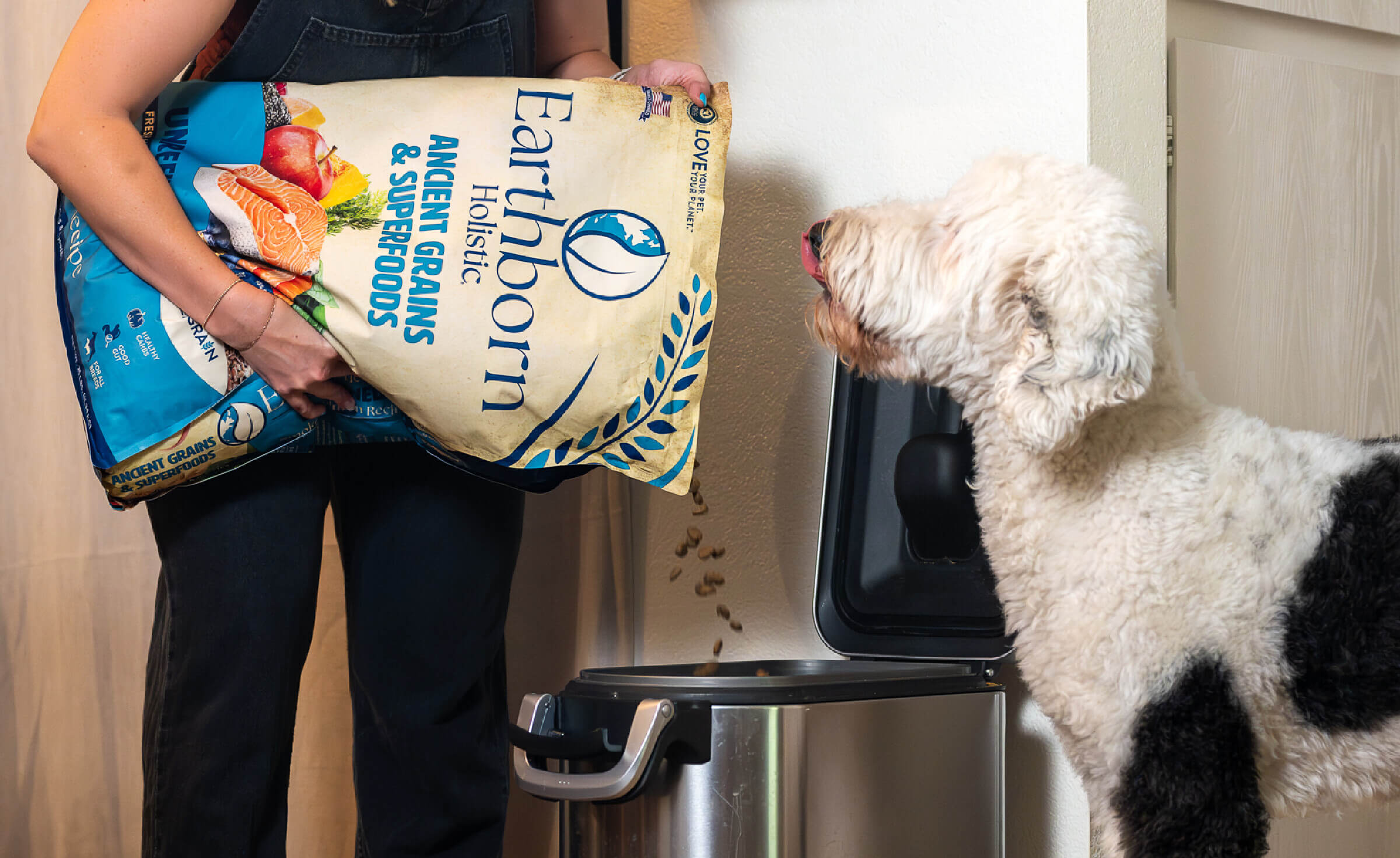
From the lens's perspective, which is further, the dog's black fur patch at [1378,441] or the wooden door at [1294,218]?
the wooden door at [1294,218]

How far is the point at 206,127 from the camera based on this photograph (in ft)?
2.95

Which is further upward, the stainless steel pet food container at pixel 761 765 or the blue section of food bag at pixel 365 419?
the blue section of food bag at pixel 365 419

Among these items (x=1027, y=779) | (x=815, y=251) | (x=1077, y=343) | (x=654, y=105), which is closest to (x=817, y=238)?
(x=815, y=251)

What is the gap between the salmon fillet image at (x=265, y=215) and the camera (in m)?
0.87

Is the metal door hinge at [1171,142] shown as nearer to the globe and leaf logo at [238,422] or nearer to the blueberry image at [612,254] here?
the blueberry image at [612,254]

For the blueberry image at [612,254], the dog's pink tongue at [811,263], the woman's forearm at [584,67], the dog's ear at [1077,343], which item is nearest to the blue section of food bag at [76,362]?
the blueberry image at [612,254]

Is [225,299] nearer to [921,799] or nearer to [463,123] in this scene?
[463,123]

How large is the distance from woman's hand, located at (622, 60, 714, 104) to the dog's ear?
1.33 ft

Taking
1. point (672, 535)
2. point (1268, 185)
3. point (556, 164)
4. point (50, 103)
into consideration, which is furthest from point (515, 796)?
point (1268, 185)

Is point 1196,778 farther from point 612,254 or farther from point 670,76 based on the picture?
point 670,76

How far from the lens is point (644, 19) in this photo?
1.61m

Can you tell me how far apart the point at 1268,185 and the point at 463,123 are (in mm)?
1162

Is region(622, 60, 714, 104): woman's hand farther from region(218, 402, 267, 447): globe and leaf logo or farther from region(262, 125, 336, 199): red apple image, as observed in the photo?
region(218, 402, 267, 447): globe and leaf logo

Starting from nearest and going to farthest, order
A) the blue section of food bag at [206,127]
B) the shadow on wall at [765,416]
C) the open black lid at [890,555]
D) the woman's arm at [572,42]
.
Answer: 1. the blue section of food bag at [206,127]
2. the woman's arm at [572,42]
3. the open black lid at [890,555]
4. the shadow on wall at [765,416]
